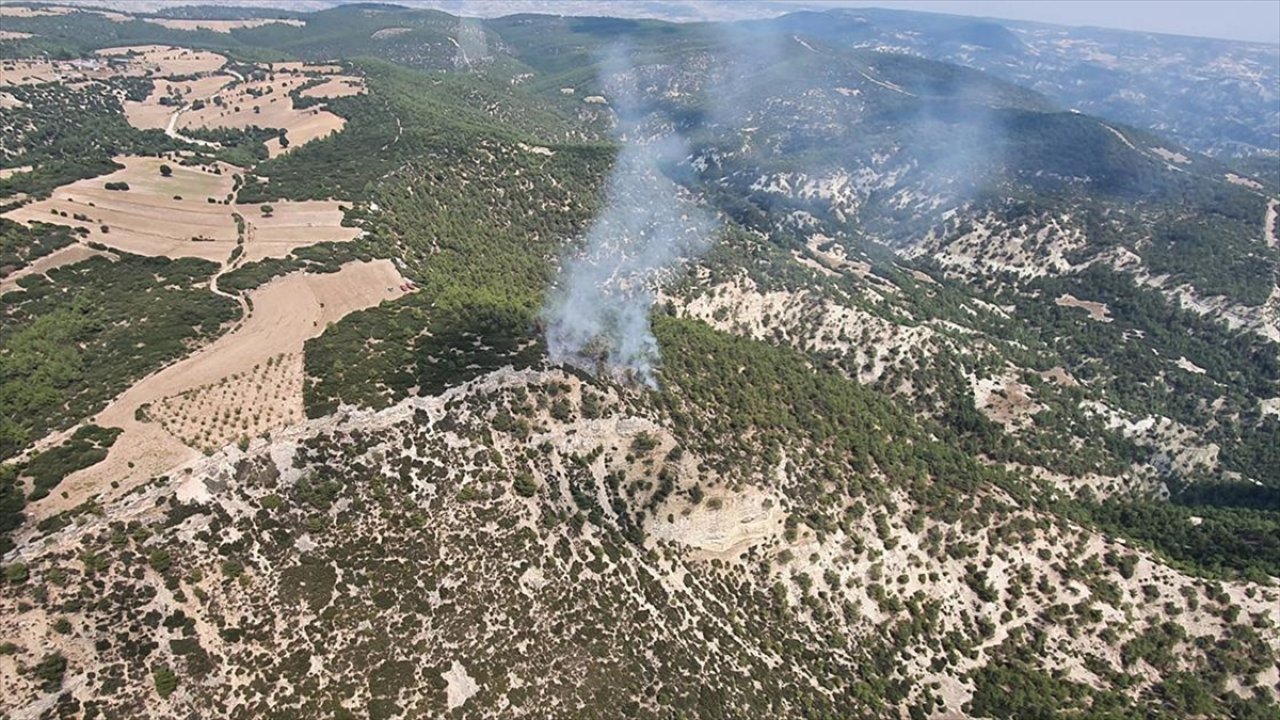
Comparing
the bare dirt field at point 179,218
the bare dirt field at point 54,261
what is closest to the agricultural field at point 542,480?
the bare dirt field at point 54,261

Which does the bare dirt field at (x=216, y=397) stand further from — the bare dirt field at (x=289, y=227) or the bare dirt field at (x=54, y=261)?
A: the bare dirt field at (x=54, y=261)

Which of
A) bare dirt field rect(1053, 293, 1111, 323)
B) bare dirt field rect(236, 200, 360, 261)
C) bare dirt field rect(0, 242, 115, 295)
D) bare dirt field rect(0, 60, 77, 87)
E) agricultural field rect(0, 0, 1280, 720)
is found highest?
bare dirt field rect(0, 60, 77, 87)

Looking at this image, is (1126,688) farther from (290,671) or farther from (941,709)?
(290,671)

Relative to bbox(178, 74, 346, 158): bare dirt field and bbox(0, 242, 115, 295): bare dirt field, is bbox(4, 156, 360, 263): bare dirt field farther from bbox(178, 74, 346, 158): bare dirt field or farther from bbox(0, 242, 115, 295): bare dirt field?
bbox(178, 74, 346, 158): bare dirt field

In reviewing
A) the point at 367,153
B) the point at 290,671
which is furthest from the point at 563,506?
the point at 367,153

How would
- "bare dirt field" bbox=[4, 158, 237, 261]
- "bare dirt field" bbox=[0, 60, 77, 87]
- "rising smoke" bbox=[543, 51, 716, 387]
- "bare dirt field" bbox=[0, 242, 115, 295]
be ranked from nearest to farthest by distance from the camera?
"rising smoke" bbox=[543, 51, 716, 387] → "bare dirt field" bbox=[0, 242, 115, 295] → "bare dirt field" bbox=[4, 158, 237, 261] → "bare dirt field" bbox=[0, 60, 77, 87]

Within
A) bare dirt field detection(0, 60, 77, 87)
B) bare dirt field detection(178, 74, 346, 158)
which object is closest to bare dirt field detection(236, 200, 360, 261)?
bare dirt field detection(178, 74, 346, 158)

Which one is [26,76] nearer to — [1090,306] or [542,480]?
[542,480]
